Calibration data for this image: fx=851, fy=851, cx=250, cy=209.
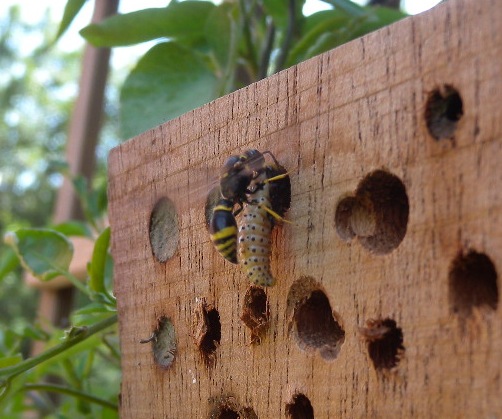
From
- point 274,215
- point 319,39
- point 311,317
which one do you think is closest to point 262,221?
point 274,215

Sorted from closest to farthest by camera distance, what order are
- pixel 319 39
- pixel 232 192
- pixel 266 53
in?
pixel 232 192
pixel 319 39
pixel 266 53

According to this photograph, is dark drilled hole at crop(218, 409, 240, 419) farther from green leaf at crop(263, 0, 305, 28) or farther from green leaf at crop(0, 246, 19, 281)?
green leaf at crop(263, 0, 305, 28)

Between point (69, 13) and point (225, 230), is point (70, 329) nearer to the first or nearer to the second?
point (225, 230)

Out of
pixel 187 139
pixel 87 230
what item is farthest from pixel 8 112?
pixel 187 139

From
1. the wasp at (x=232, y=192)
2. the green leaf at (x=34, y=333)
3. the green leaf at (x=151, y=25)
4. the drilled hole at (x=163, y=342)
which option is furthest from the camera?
the green leaf at (x=34, y=333)

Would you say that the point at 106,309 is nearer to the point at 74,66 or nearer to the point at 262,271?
the point at 262,271

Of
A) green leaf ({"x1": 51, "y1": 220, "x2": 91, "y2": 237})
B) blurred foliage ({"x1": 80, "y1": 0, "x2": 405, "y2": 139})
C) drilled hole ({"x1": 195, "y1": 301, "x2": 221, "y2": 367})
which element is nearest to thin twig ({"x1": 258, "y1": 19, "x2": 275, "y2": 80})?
blurred foliage ({"x1": 80, "y1": 0, "x2": 405, "y2": 139})

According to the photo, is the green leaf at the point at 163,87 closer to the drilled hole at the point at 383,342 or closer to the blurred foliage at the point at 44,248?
the blurred foliage at the point at 44,248

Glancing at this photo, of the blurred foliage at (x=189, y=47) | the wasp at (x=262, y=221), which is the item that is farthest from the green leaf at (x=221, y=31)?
the wasp at (x=262, y=221)
